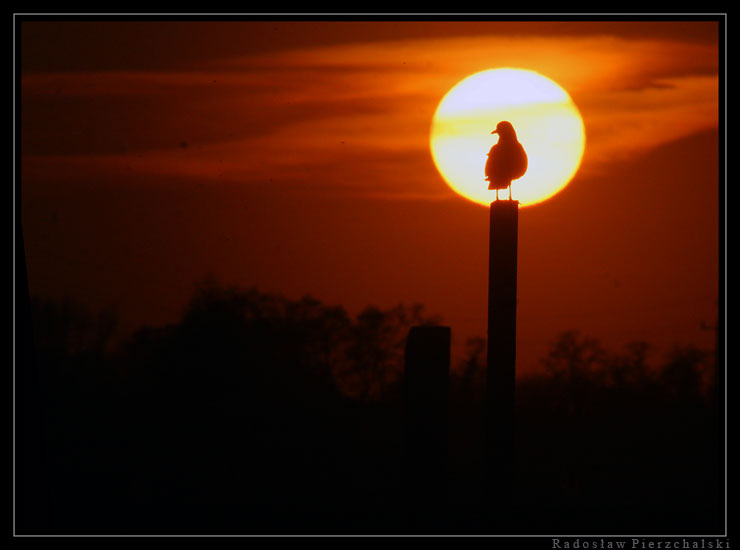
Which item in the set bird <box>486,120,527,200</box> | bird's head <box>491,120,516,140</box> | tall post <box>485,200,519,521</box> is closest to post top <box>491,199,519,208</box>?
tall post <box>485,200,519,521</box>

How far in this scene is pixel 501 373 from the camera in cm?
573

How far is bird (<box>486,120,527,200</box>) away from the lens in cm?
673

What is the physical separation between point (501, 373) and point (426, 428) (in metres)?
0.57

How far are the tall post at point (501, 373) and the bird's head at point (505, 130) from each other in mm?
1099

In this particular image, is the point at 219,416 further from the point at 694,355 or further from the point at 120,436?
the point at 694,355

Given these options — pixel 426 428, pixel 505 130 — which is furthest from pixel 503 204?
pixel 426 428

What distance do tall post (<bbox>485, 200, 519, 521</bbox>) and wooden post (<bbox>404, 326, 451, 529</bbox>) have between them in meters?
0.33

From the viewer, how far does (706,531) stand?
19.8 ft

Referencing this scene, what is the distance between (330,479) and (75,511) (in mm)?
2654

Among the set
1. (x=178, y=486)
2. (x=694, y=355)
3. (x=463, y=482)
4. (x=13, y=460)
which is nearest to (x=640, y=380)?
(x=694, y=355)

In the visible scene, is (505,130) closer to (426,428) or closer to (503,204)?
(503,204)

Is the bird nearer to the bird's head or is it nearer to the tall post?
the bird's head

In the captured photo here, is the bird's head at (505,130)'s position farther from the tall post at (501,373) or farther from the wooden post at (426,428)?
the wooden post at (426,428)

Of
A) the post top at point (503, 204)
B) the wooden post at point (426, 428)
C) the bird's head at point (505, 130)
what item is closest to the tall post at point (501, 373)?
A: the post top at point (503, 204)
